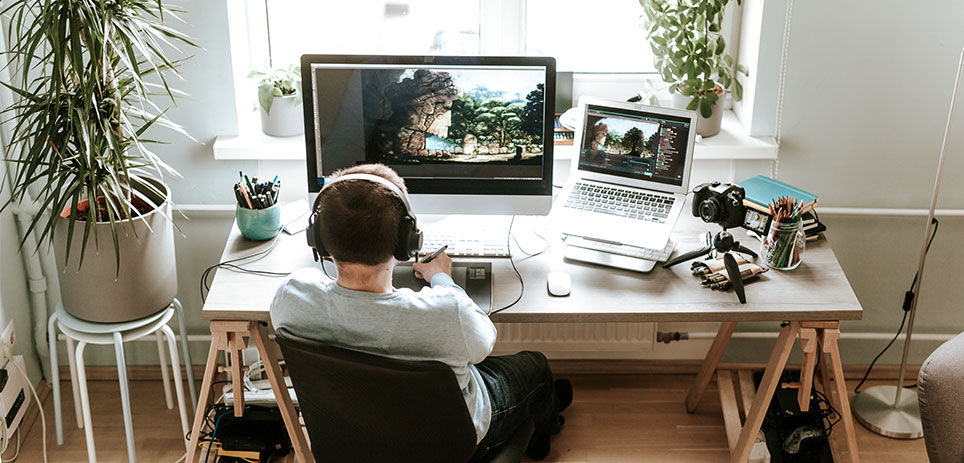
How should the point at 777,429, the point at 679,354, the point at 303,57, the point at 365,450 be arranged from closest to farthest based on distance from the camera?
the point at 365,450, the point at 303,57, the point at 777,429, the point at 679,354

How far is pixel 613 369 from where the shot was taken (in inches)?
117

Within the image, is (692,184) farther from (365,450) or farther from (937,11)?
(365,450)

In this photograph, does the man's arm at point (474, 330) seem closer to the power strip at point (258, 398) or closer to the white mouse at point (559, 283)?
the white mouse at point (559, 283)

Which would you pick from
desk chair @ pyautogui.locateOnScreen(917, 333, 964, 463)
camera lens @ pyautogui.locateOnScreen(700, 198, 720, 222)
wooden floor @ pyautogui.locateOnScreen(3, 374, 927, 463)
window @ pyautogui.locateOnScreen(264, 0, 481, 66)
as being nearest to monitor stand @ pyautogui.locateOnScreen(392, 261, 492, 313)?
camera lens @ pyautogui.locateOnScreen(700, 198, 720, 222)

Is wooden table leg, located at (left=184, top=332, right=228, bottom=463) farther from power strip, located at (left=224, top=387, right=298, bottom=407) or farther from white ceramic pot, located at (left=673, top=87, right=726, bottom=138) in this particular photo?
white ceramic pot, located at (left=673, top=87, right=726, bottom=138)

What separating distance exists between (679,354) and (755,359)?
0.84 ft

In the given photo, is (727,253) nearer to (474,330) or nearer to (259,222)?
(474,330)

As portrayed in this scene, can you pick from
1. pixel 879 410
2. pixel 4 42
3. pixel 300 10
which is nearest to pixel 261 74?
pixel 300 10

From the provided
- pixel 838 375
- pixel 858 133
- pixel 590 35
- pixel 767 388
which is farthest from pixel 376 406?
pixel 858 133

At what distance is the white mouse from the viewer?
6.78 ft

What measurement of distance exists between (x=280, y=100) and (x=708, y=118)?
48.9 inches

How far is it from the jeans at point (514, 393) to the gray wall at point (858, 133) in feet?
3.26

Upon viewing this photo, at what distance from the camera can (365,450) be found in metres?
1.75

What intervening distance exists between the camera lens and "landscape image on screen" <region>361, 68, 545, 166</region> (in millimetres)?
424
